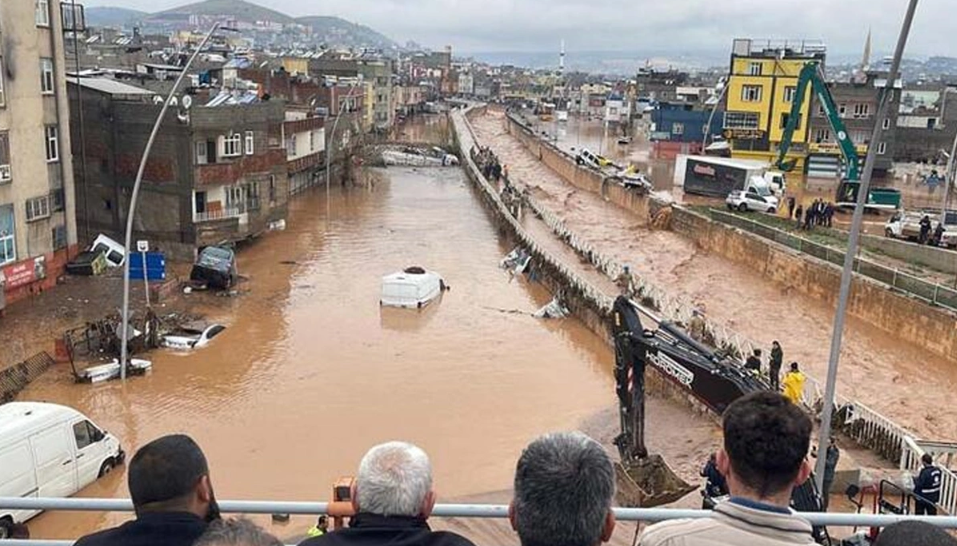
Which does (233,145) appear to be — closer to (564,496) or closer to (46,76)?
(46,76)

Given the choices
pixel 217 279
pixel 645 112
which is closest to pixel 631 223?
pixel 217 279

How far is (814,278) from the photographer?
28625 mm

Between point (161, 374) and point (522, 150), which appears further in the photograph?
point (522, 150)

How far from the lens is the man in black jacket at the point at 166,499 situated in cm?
296

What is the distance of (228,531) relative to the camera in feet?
8.48

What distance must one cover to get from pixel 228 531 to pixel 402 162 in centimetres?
6817

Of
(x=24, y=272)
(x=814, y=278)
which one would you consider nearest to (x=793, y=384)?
(x=814, y=278)

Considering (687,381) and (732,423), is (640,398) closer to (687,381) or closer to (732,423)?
(687,381)

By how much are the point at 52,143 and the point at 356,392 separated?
14.6 metres

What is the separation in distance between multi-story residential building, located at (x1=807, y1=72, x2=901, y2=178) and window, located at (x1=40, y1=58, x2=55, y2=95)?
45.8 meters

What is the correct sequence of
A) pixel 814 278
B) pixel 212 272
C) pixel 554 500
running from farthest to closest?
1. pixel 814 278
2. pixel 212 272
3. pixel 554 500

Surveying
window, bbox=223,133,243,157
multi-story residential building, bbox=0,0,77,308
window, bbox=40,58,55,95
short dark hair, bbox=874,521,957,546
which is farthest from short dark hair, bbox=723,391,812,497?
window, bbox=223,133,243,157

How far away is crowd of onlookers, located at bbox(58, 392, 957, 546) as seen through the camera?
2723mm

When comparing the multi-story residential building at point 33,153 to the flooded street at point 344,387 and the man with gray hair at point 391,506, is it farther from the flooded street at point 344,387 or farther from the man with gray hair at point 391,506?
the man with gray hair at point 391,506
